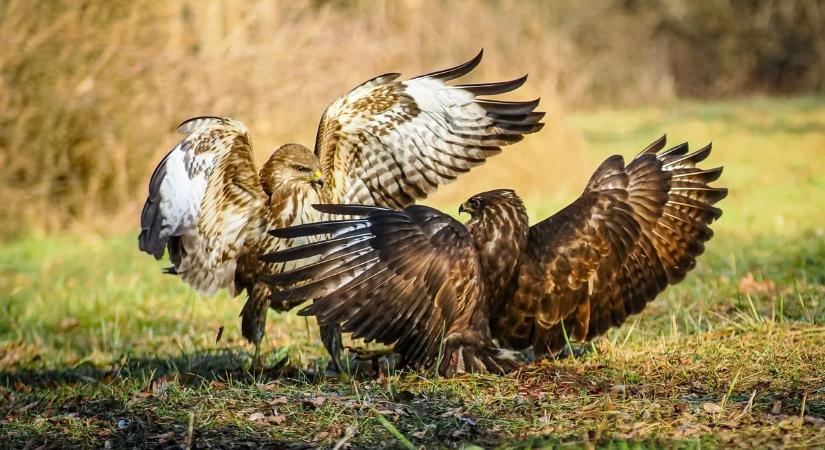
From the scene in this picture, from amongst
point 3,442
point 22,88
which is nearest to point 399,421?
point 3,442

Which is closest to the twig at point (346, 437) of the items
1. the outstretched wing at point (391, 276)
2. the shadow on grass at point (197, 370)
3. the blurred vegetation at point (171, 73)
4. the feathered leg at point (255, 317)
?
the outstretched wing at point (391, 276)

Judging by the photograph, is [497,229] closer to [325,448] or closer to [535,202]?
[325,448]

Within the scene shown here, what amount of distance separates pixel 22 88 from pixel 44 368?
20.0 feet

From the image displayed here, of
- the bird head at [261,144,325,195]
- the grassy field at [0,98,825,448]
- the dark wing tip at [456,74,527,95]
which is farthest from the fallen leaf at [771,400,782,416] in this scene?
the bird head at [261,144,325,195]

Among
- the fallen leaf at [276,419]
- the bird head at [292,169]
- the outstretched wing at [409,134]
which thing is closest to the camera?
the fallen leaf at [276,419]

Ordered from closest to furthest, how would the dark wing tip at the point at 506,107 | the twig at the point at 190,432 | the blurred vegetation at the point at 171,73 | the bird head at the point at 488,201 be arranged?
1. the twig at the point at 190,432
2. the bird head at the point at 488,201
3. the dark wing tip at the point at 506,107
4. the blurred vegetation at the point at 171,73

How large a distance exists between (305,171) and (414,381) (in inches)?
46.3

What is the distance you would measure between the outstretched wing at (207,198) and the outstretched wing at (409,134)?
43 cm

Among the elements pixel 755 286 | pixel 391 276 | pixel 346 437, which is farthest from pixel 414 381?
pixel 755 286

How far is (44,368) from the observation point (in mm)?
6488

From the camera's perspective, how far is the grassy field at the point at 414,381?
4094 mm

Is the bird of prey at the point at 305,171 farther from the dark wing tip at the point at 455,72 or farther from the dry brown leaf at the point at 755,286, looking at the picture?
the dry brown leaf at the point at 755,286

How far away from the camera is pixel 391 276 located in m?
4.76

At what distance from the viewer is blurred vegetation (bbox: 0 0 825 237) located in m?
11.8
